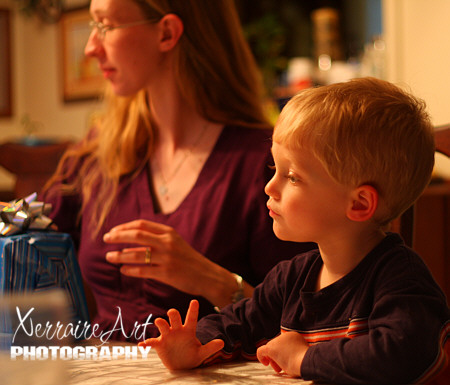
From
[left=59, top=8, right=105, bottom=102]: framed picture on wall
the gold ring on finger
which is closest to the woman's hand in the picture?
the gold ring on finger

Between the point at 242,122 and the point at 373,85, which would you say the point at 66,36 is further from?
the point at 373,85

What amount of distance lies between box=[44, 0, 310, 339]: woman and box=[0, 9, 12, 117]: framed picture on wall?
3.90 m

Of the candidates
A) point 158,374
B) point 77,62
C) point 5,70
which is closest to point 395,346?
point 158,374

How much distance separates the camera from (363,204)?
2.44 feet

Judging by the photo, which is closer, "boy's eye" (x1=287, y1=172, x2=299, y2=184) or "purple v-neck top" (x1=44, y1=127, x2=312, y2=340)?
"boy's eye" (x1=287, y1=172, x2=299, y2=184)

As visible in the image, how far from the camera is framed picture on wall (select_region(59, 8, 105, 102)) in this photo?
15.1 feet

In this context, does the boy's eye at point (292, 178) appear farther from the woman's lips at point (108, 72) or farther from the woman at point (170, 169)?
the woman's lips at point (108, 72)

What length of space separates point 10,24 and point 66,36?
2.21 feet

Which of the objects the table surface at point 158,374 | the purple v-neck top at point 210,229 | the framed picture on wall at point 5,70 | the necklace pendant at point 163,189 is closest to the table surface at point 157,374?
the table surface at point 158,374

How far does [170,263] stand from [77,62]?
3934mm

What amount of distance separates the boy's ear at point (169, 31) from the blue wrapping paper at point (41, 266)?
0.57 meters

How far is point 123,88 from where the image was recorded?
130 centimetres

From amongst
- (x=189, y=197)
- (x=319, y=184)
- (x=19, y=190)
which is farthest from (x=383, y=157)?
(x=19, y=190)

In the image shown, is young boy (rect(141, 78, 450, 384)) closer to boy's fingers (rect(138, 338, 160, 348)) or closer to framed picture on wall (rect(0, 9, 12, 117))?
boy's fingers (rect(138, 338, 160, 348))
